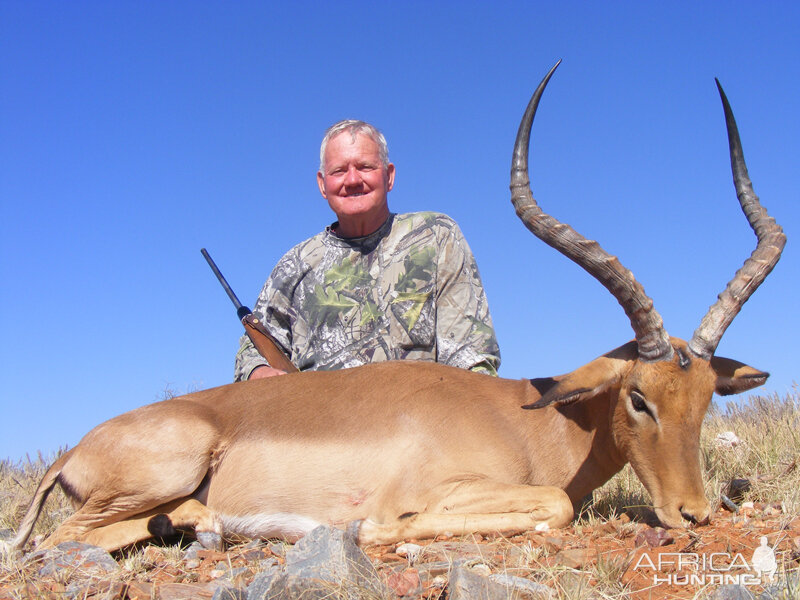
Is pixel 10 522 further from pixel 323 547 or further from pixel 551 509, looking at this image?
pixel 551 509

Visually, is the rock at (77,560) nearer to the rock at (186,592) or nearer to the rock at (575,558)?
the rock at (186,592)

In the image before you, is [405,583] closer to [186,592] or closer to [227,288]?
[186,592]

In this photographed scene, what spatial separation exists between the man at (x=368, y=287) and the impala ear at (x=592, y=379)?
1.89 m

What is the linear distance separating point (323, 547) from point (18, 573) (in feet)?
5.98

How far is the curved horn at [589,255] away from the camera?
4.89 meters

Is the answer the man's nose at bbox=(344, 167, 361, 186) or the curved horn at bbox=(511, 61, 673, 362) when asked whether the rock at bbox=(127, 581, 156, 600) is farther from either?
the man's nose at bbox=(344, 167, 361, 186)

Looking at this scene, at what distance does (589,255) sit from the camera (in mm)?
4980

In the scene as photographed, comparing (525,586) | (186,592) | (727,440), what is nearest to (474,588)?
(525,586)

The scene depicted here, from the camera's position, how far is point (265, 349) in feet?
25.2

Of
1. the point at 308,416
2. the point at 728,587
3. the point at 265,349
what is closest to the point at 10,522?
the point at 265,349

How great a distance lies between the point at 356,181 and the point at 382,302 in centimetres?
133

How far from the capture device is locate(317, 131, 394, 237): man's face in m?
7.83

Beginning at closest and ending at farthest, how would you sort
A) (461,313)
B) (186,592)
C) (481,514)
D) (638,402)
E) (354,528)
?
(186,592), (481,514), (354,528), (638,402), (461,313)

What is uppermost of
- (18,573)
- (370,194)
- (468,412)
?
(370,194)
